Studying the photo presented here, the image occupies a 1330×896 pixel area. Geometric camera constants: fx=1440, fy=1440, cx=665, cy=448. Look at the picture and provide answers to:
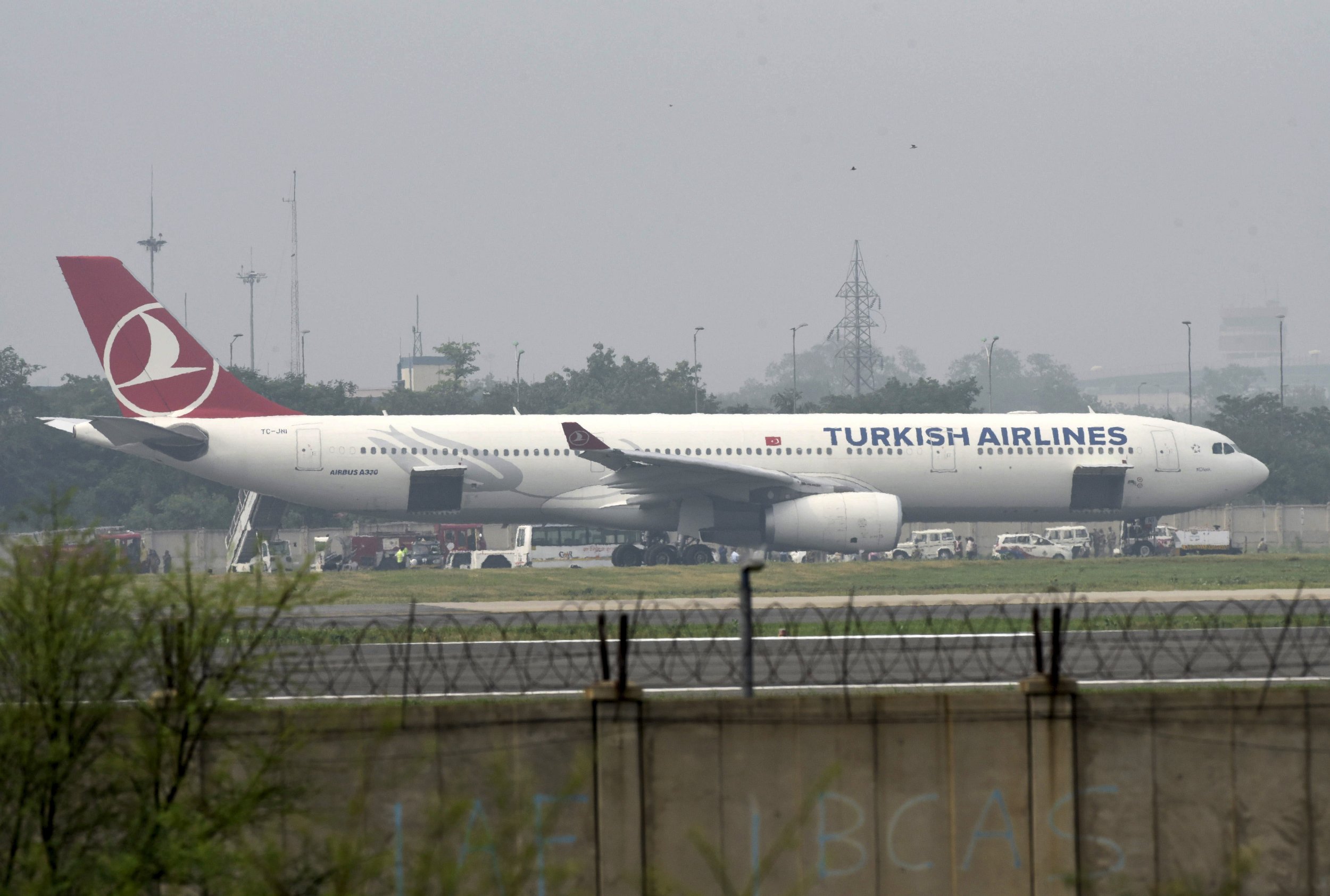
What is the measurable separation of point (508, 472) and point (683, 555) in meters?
6.32

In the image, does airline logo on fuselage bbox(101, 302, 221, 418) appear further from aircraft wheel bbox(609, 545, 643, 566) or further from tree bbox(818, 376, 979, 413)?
tree bbox(818, 376, 979, 413)

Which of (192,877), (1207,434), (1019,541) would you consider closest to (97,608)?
(192,877)

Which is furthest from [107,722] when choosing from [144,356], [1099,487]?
[1099,487]

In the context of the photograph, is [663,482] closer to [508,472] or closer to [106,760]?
[508,472]

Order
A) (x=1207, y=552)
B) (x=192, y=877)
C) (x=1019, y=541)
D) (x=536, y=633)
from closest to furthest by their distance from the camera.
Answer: (x=192, y=877), (x=536, y=633), (x=1207, y=552), (x=1019, y=541)

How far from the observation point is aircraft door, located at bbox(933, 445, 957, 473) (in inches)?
1841

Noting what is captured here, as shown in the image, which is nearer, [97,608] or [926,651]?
[97,608]

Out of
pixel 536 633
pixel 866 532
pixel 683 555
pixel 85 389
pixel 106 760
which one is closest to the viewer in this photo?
pixel 106 760

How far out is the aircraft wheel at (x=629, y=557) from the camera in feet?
160

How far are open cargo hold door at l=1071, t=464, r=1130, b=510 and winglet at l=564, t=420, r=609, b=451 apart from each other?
1570 centimetres

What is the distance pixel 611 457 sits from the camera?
44594mm

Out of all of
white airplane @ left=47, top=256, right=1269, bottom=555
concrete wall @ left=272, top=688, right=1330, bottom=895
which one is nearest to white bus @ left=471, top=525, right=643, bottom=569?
white airplane @ left=47, top=256, right=1269, bottom=555

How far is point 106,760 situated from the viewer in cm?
1076

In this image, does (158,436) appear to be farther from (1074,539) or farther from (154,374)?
(1074,539)
